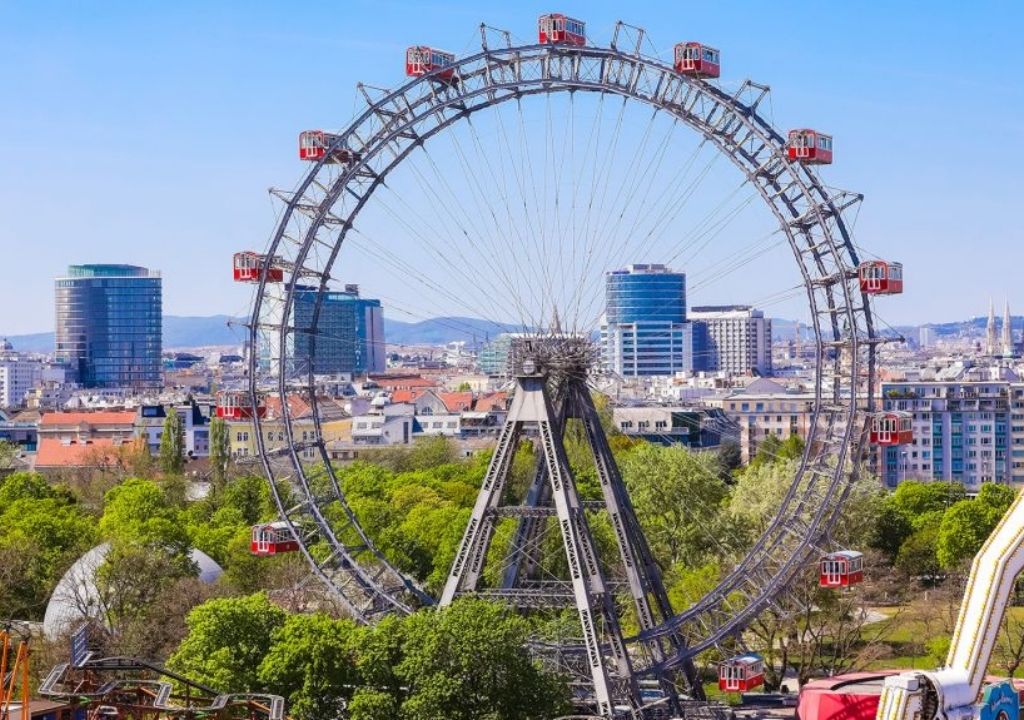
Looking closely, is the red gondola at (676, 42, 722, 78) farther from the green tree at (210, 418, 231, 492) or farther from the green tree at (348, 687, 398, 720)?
the green tree at (210, 418, 231, 492)

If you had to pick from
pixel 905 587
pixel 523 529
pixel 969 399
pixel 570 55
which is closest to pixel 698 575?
pixel 905 587

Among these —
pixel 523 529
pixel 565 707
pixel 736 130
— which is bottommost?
pixel 565 707

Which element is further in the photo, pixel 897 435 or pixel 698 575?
pixel 698 575

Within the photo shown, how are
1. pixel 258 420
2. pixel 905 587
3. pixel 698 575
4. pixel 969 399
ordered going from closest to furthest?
pixel 258 420 → pixel 698 575 → pixel 905 587 → pixel 969 399

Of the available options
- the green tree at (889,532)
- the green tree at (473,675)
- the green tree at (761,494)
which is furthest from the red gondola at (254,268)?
the green tree at (889,532)

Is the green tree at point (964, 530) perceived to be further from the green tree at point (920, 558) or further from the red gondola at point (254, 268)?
the red gondola at point (254, 268)

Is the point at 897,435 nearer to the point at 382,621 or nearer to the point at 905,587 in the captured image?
the point at 382,621

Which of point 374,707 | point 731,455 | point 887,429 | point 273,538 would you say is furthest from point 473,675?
point 731,455
